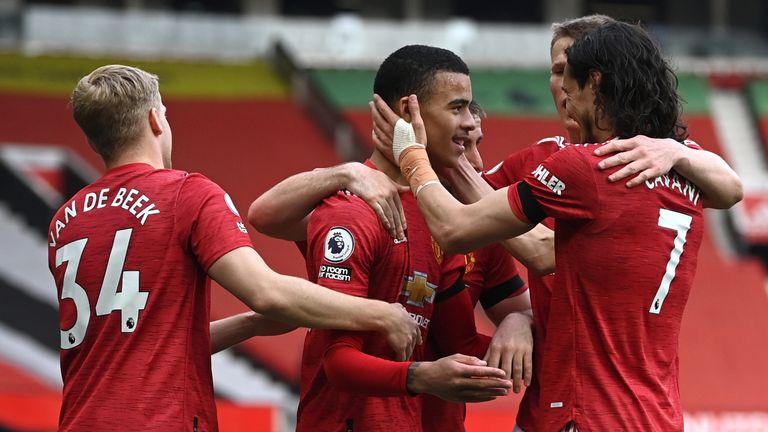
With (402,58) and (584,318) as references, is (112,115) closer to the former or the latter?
(402,58)

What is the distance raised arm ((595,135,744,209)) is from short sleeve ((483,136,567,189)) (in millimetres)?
769

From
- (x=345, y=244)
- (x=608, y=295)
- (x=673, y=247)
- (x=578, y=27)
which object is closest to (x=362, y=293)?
(x=345, y=244)

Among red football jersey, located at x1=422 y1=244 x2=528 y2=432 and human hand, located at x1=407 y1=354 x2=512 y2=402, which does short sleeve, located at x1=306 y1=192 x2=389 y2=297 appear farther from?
red football jersey, located at x1=422 y1=244 x2=528 y2=432

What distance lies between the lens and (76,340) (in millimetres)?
3730

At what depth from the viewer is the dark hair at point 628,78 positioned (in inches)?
148

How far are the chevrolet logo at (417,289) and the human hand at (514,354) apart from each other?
1.07ft

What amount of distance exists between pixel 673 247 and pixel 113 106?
6.22ft

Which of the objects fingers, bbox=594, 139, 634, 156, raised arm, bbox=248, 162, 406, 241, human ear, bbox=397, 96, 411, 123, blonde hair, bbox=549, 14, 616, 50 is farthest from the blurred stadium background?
fingers, bbox=594, 139, 634, 156

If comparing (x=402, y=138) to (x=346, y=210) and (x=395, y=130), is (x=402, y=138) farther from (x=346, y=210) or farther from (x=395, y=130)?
(x=346, y=210)

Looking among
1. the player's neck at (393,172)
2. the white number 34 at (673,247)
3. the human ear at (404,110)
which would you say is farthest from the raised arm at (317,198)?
the white number 34 at (673,247)

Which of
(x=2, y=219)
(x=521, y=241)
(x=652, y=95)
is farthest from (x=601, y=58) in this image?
(x=2, y=219)

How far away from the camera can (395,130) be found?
410 centimetres

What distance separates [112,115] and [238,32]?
1633 centimetres

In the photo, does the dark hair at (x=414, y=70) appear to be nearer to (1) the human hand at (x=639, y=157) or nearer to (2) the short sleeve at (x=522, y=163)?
(2) the short sleeve at (x=522, y=163)
